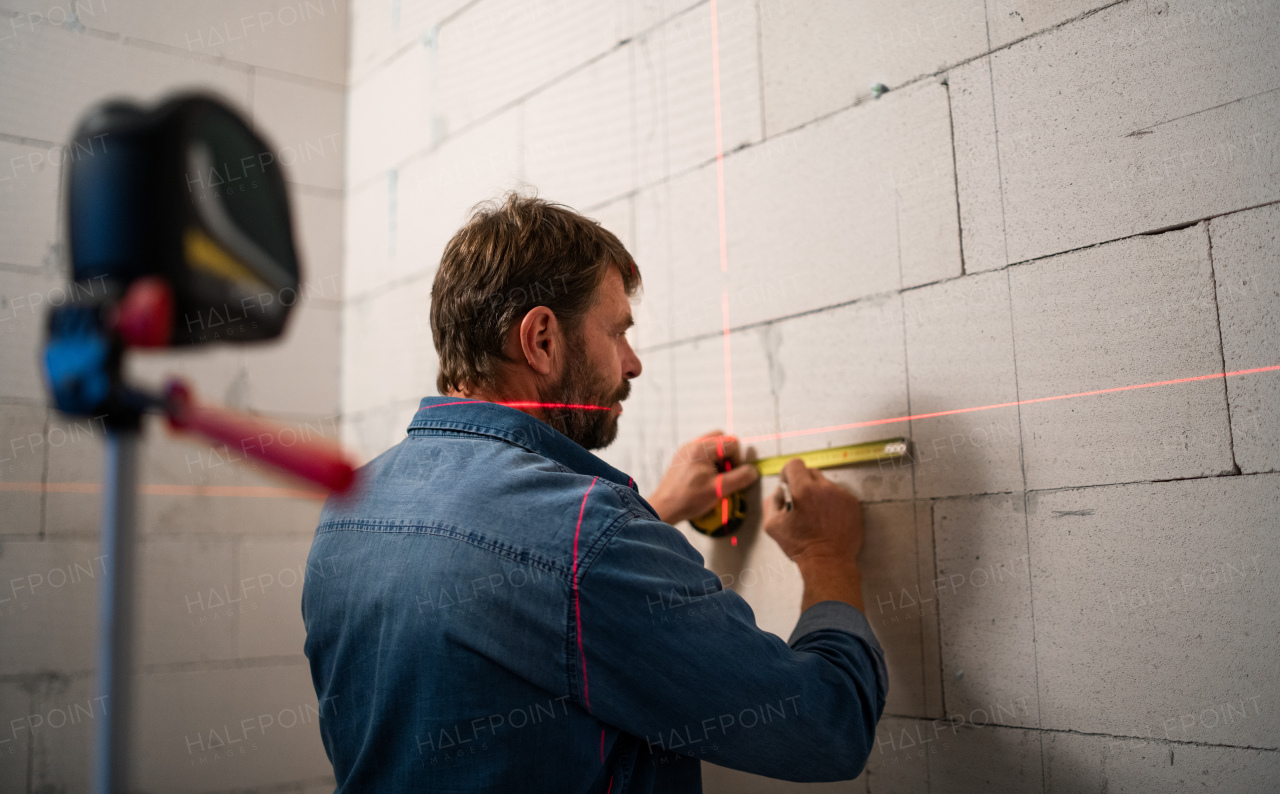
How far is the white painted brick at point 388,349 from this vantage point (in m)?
2.52

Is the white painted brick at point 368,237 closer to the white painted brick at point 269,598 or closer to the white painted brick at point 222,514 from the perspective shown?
the white painted brick at point 222,514

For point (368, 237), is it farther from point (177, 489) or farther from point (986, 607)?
point (986, 607)

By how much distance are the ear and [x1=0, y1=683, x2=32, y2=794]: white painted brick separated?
5.92 ft

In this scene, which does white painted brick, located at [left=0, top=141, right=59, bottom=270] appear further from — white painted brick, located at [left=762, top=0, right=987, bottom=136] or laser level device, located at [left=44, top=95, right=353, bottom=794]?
laser level device, located at [left=44, top=95, right=353, bottom=794]

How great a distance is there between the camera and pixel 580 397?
1.36 meters

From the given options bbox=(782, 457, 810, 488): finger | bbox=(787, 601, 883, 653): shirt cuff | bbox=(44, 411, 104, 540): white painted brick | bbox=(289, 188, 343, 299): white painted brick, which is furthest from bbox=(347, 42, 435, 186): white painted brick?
bbox=(787, 601, 883, 653): shirt cuff

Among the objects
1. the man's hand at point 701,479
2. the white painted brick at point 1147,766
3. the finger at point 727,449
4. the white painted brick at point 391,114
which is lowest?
the white painted brick at point 1147,766

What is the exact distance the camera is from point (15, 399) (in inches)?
91.1

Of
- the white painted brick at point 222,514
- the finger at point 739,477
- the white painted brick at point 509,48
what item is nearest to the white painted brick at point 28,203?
the white painted brick at point 222,514

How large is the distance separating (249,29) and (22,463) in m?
1.44

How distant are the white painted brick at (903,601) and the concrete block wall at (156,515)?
174 centimetres

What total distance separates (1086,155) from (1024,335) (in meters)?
0.26

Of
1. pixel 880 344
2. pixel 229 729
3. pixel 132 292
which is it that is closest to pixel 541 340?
pixel 880 344

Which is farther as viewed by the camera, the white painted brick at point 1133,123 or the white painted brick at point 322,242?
the white painted brick at point 322,242
